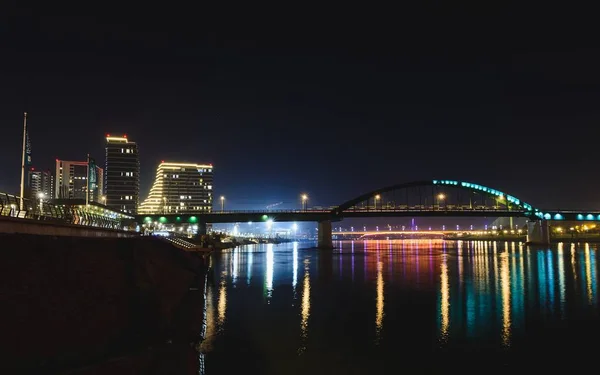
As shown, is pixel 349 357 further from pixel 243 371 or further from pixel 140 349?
pixel 140 349

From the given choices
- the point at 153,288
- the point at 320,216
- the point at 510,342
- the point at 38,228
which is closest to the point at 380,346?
the point at 510,342

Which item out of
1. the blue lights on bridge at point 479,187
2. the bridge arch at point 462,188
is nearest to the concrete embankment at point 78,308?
the bridge arch at point 462,188

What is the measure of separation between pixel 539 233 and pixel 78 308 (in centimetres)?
16076

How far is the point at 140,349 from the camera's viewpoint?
64.4ft

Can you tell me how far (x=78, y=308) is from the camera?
20.0m

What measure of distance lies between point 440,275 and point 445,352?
119ft

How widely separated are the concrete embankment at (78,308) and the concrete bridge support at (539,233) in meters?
149

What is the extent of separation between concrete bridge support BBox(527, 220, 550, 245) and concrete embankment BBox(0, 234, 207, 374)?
149330mm

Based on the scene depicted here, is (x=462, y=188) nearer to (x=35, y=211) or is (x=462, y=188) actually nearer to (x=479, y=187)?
(x=479, y=187)

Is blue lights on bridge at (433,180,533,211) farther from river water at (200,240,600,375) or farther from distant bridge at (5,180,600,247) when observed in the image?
river water at (200,240,600,375)

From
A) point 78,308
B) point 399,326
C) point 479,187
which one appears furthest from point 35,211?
point 479,187

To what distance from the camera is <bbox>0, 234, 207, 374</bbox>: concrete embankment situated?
639 inches

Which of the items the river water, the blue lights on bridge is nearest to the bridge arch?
the blue lights on bridge

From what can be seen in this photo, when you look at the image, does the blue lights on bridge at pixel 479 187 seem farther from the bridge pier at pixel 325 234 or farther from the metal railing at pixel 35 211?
the metal railing at pixel 35 211
